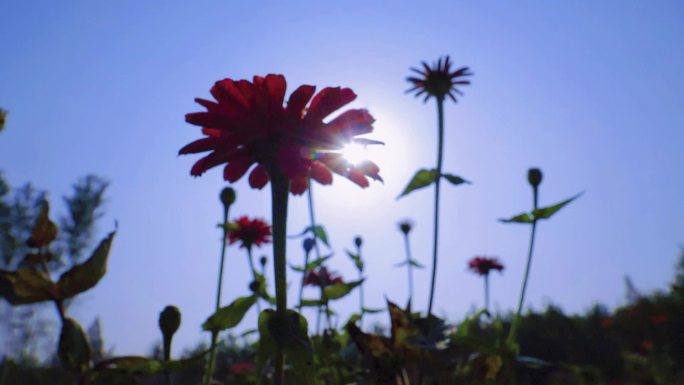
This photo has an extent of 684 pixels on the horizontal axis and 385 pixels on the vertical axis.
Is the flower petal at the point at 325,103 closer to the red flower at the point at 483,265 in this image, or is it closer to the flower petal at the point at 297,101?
the flower petal at the point at 297,101

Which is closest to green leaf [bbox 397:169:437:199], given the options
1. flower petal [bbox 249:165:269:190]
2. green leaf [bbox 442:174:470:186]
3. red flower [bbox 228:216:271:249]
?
green leaf [bbox 442:174:470:186]

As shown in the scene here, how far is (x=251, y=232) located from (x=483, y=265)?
2135mm

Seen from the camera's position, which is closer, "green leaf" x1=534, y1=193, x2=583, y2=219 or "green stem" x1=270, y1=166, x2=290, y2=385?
"green stem" x1=270, y1=166, x2=290, y2=385

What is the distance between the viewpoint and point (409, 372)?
156 centimetres

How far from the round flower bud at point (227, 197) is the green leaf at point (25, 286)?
3.93 ft

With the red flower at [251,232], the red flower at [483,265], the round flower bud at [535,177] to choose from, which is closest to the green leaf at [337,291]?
the round flower bud at [535,177]

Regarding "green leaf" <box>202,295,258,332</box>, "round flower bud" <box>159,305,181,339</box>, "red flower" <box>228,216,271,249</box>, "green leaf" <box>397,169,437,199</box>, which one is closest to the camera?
"round flower bud" <box>159,305,181,339</box>

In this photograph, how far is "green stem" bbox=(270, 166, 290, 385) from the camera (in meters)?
0.97

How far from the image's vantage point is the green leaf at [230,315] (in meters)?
1.06

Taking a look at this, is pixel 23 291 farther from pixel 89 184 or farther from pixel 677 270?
pixel 677 270

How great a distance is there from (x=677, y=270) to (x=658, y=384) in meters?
9.61

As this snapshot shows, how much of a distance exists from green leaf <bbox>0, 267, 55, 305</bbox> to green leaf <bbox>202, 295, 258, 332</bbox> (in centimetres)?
48

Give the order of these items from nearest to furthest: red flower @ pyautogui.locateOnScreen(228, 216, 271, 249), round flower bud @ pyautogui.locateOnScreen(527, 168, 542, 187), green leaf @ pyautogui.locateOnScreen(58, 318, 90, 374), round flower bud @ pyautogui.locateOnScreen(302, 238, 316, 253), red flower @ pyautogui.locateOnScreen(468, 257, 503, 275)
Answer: green leaf @ pyautogui.locateOnScreen(58, 318, 90, 374), round flower bud @ pyautogui.locateOnScreen(527, 168, 542, 187), round flower bud @ pyautogui.locateOnScreen(302, 238, 316, 253), red flower @ pyautogui.locateOnScreen(228, 216, 271, 249), red flower @ pyautogui.locateOnScreen(468, 257, 503, 275)

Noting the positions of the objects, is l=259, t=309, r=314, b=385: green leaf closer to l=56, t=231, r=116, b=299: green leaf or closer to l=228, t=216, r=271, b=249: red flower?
l=56, t=231, r=116, b=299: green leaf
